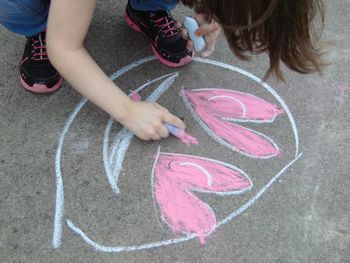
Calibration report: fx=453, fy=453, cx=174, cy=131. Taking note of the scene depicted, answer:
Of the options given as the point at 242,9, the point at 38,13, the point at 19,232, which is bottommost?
the point at 19,232

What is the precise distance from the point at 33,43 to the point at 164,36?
46cm

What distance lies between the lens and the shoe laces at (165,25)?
5.40 feet

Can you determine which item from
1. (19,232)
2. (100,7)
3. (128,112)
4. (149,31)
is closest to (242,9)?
(128,112)

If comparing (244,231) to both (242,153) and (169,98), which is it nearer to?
(242,153)

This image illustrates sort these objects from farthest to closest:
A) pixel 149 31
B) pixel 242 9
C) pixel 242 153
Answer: pixel 149 31 < pixel 242 153 < pixel 242 9

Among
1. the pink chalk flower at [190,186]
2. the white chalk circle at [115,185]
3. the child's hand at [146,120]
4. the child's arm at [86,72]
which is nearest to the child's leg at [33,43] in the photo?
the white chalk circle at [115,185]

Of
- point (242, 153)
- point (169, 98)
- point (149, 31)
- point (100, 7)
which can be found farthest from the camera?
point (100, 7)

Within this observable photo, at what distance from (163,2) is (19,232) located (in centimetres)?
91

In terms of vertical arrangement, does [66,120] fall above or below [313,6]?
below

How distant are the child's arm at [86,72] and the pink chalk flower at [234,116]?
131 mm

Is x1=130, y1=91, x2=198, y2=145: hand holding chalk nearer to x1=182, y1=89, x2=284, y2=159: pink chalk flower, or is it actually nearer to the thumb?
Result: x1=182, y1=89, x2=284, y2=159: pink chalk flower

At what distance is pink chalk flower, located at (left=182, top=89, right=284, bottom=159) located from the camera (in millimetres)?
1412

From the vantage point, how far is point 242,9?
103 centimetres

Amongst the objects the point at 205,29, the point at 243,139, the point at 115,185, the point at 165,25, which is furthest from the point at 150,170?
the point at 165,25
